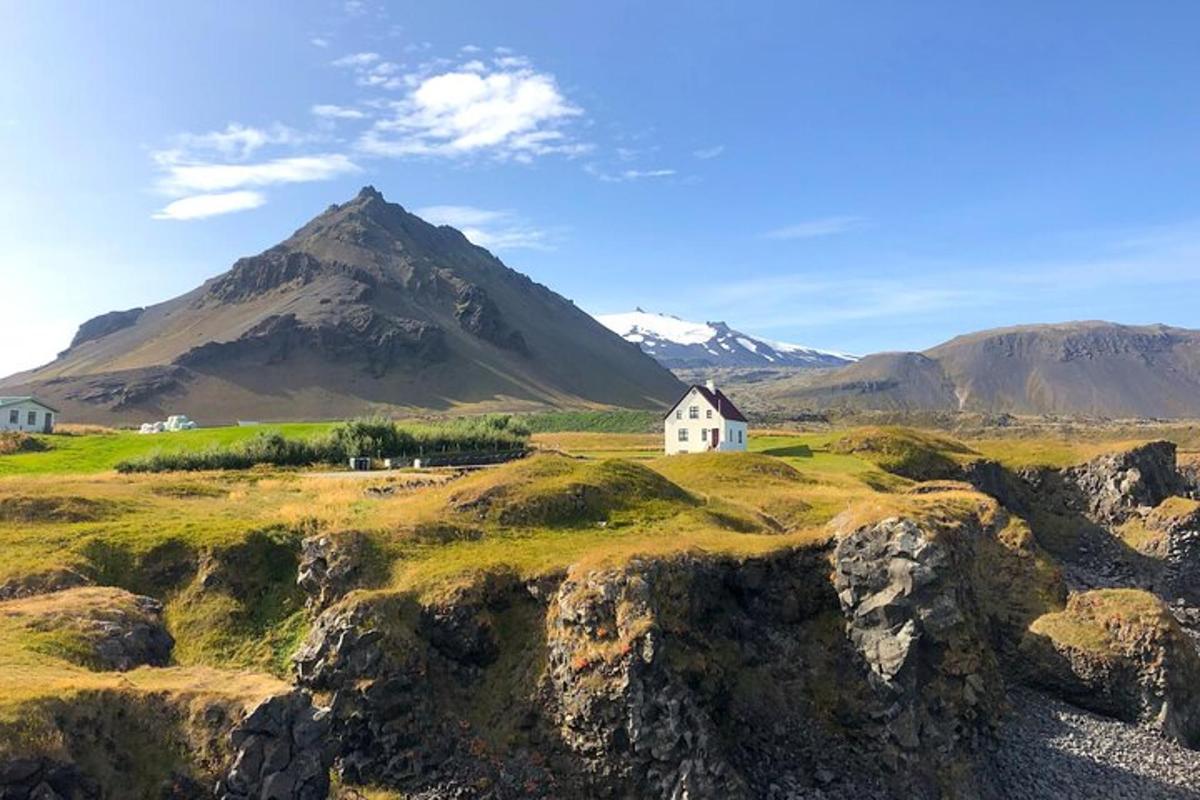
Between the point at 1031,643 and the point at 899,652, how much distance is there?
15687 millimetres

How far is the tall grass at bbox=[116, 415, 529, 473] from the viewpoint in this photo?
60750 millimetres

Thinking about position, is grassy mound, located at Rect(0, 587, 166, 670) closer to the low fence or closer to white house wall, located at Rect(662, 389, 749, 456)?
the low fence

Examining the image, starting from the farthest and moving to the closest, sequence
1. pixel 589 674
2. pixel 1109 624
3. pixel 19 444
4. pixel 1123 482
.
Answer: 1. pixel 1123 482
2. pixel 19 444
3. pixel 1109 624
4. pixel 589 674

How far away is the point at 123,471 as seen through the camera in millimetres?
59344

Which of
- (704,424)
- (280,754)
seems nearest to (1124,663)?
(280,754)

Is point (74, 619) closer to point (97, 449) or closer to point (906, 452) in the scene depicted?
point (97, 449)

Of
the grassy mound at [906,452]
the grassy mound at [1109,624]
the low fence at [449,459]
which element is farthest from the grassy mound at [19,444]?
the grassy mound at [1109,624]

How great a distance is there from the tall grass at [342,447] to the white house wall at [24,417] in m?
47.7

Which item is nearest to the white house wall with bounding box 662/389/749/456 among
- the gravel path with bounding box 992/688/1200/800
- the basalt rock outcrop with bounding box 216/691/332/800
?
the gravel path with bounding box 992/688/1200/800

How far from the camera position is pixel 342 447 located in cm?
6694

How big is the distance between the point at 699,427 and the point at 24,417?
8364 centimetres

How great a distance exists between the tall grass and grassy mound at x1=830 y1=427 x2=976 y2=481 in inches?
1434

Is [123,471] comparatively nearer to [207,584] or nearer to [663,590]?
[207,584]

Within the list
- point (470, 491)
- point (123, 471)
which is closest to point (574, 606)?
point (470, 491)
